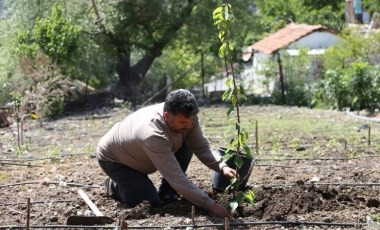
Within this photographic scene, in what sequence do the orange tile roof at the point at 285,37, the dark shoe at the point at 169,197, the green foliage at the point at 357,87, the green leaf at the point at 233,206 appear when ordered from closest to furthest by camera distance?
the green leaf at the point at 233,206 < the dark shoe at the point at 169,197 < the green foliage at the point at 357,87 < the orange tile roof at the point at 285,37

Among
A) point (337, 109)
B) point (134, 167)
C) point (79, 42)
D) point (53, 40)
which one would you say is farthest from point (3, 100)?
point (134, 167)

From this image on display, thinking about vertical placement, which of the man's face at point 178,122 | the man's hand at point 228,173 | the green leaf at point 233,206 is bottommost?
the green leaf at point 233,206

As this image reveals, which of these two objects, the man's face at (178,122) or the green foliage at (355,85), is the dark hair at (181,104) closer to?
the man's face at (178,122)

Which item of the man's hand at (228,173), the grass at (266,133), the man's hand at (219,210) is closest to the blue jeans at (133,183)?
the man's hand at (228,173)

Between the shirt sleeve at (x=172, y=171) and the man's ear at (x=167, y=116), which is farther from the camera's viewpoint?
the man's ear at (x=167, y=116)

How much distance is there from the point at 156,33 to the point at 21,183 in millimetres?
15056

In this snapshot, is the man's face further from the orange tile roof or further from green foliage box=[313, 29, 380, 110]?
the orange tile roof

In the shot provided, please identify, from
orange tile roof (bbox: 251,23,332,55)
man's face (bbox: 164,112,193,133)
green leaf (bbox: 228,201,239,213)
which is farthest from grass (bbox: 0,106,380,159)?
orange tile roof (bbox: 251,23,332,55)

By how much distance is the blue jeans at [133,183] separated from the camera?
539 cm

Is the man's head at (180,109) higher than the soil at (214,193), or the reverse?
the man's head at (180,109)

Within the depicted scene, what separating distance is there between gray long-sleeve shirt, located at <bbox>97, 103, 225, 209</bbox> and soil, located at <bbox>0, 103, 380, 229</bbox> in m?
0.23

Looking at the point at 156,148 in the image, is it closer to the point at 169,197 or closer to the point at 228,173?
the point at 228,173

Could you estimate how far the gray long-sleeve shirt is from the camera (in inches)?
190

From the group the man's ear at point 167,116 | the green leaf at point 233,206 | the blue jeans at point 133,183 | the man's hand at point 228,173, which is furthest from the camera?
the blue jeans at point 133,183
